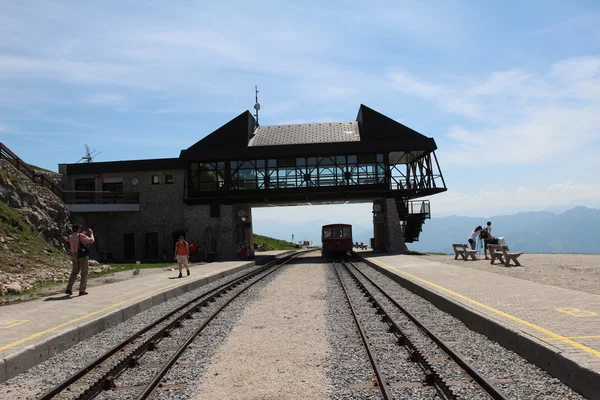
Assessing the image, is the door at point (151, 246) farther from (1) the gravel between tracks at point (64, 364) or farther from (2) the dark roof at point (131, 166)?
(1) the gravel between tracks at point (64, 364)

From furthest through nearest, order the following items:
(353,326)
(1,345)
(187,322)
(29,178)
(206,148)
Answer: (206,148), (29,178), (187,322), (353,326), (1,345)

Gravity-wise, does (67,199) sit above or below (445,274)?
above

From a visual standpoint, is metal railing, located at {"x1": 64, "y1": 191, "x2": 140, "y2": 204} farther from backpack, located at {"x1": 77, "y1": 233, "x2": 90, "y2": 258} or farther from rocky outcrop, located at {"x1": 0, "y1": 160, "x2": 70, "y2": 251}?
backpack, located at {"x1": 77, "y1": 233, "x2": 90, "y2": 258}

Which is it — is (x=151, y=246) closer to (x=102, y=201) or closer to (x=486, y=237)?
(x=102, y=201)

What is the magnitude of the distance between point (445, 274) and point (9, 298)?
1272 cm

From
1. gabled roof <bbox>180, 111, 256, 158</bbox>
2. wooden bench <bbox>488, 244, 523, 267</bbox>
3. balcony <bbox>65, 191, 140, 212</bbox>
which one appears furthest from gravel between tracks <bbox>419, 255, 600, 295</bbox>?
balcony <bbox>65, 191, 140, 212</bbox>

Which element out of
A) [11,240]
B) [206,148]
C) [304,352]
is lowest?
[304,352]

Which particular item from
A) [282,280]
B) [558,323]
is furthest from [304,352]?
[282,280]

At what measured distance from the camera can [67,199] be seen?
36594 mm

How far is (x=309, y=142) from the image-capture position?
38.2 meters

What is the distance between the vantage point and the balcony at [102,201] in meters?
35.8

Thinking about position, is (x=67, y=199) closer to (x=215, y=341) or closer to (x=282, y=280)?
(x=282, y=280)

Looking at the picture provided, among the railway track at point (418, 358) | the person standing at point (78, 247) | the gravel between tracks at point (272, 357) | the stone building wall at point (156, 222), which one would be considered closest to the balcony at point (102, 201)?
the stone building wall at point (156, 222)

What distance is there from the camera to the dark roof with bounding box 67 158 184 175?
37844 millimetres
